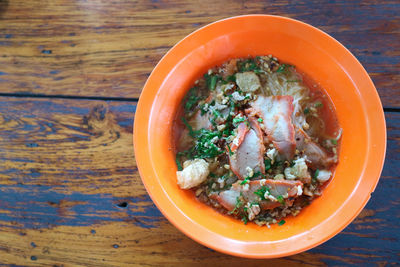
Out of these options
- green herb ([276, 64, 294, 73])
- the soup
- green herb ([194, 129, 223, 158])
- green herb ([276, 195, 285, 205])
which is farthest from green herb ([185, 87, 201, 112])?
green herb ([276, 195, 285, 205])

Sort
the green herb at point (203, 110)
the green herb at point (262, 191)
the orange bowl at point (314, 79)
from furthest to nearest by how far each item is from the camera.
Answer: the green herb at point (203, 110)
the green herb at point (262, 191)
the orange bowl at point (314, 79)

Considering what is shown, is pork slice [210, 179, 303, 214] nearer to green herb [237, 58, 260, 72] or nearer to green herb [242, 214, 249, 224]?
green herb [242, 214, 249, 224]

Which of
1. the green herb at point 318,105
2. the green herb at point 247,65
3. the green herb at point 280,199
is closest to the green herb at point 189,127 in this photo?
the green herb at point 247,65

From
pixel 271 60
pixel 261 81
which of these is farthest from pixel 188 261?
pixel 271 60

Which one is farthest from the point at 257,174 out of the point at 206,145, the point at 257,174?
the point at 206,145

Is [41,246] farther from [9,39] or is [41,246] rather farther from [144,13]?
[144,13]

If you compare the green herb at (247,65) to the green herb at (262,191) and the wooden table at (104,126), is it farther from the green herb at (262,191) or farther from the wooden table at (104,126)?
the green herb at (262,191)

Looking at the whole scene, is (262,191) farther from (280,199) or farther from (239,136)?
(239,136)
